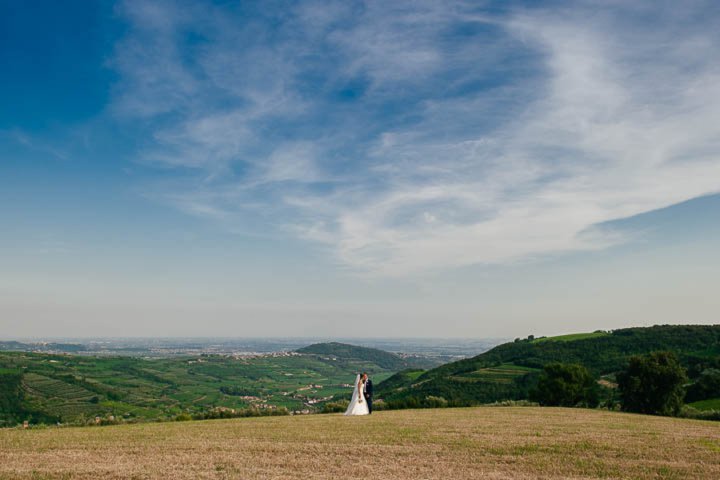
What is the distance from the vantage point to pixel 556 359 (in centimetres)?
11144

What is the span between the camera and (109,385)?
131 meters

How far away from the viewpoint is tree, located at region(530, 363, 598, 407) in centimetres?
5084

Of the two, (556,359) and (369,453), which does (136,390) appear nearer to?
(556,359)

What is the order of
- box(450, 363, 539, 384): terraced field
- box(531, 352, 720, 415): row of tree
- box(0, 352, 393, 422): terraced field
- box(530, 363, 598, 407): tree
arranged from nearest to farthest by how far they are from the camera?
1. box(531, 352, 720, 415): row of tree
2. box(530, 363, 598, 407): tree
3. box(0, 352, 393, 422): terraced field
4. box(450, 363, 539, 384): terraced field

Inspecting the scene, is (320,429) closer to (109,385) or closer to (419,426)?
Answer: (419,426)

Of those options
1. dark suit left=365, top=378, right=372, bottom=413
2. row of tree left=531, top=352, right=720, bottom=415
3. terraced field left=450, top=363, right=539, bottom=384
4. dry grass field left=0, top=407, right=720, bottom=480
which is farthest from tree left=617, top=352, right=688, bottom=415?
terraced field left=450, top=363, right=539, bottom=384

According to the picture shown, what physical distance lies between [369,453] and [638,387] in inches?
1571

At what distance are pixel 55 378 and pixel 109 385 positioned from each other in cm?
1440

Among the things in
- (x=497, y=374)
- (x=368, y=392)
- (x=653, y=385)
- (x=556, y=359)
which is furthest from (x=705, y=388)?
(x=497, y=374)

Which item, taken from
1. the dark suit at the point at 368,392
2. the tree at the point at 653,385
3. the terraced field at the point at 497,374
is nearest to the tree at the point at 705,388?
the tree at the point at 653,385

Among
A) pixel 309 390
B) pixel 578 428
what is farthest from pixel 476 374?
pixel 578 428

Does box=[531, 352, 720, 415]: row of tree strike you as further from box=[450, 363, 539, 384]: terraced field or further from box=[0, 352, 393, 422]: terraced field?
box=[450, 363, 539, 384]: terraced field

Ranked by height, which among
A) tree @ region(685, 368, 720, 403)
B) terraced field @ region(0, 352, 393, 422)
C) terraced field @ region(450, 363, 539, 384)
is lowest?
terraced field @ region(0, 352, 393, 422)

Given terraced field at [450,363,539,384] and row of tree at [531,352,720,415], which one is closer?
row of tree at [531,352,720,415]
